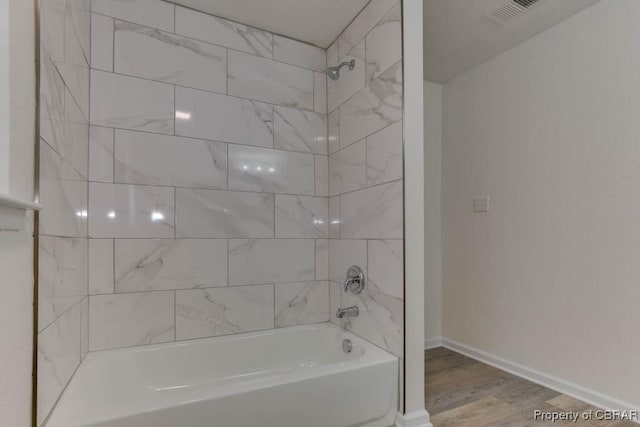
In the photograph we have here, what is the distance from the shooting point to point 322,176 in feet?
7.97

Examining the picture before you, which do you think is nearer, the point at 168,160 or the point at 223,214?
the point at 168,160

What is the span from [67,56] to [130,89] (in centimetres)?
48

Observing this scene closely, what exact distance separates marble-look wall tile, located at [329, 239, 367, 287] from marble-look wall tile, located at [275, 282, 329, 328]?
0.15 meters

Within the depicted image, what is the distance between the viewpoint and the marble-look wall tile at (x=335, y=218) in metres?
2.31

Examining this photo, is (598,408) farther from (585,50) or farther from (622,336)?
(585,50)

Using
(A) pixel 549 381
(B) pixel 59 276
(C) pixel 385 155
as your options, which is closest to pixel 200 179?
(B) pixel 59 276

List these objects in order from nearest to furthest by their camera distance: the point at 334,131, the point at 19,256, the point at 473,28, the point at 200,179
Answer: the point at 19,256 < the point at 200,179 < the point at 473,28 < the point at 334,131

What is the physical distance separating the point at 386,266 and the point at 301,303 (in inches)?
30.4

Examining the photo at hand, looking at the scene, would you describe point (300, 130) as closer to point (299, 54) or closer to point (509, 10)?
point (299, 54)

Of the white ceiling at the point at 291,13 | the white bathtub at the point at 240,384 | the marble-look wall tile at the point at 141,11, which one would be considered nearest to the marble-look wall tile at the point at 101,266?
the white bathtub at the point at 240,384

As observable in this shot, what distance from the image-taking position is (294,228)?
230cm

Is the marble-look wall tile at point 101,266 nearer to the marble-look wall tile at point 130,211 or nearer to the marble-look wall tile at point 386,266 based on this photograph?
the marble-look wall tile at point 130,211

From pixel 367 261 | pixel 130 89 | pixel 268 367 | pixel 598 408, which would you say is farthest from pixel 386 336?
pixel 130 89

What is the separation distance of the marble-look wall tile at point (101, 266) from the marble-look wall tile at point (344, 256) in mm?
1361
